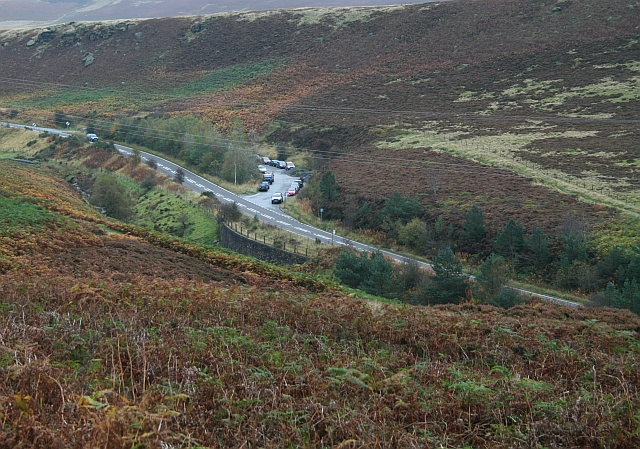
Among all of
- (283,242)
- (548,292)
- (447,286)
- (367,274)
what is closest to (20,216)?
(367,274)

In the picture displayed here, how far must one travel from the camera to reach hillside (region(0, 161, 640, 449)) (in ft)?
18.2

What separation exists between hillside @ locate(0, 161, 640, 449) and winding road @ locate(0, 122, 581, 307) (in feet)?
69.0

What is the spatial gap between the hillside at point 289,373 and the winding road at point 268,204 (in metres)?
21.0

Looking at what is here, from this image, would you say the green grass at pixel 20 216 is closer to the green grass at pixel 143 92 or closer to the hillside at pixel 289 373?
the hillside at pixel 289 373

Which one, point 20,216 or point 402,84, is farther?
point 402,84

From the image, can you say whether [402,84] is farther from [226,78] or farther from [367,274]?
[367,274]

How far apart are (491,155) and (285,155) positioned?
80.2 ft

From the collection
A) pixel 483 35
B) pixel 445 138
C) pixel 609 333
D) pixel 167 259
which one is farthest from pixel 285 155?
pixel 609 333

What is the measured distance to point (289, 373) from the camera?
7.02 metres

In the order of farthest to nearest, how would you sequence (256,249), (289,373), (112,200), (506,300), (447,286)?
(112,200) → (256,249) → (447,286) → (506,300) → (289,373)

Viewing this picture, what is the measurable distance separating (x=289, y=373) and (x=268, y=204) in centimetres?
4289

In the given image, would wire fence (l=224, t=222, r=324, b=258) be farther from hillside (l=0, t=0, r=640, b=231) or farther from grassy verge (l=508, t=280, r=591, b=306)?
grassy verge (l=508, t=280, r=591, b=306)

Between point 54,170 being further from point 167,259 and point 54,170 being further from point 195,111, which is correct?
point 167,259

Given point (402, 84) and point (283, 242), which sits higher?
point (402, 84)
